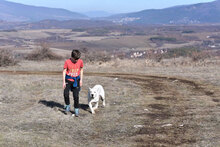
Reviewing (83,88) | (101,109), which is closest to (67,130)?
(101,109)

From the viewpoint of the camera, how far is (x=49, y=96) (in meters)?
17.0

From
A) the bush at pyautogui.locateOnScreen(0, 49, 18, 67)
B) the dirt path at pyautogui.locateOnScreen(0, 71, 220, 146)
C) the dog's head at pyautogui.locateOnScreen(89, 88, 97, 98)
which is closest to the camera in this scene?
the dirt path at pyautogui.locateOnScreen(0, 71, 220, 146)

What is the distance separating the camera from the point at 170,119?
12492mm

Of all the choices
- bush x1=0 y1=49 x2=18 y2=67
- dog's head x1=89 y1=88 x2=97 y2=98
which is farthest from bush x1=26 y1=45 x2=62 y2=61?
dog's head x1=89 y1=88 x2=97 y2=98

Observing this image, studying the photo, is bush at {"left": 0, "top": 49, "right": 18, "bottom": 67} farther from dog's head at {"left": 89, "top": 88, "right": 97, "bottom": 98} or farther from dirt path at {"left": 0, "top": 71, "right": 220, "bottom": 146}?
dog's head at {"left": 89, "top": 88, "right": 97, "bottom": 98}

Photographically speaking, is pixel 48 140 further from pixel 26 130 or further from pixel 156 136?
pixel 156 136

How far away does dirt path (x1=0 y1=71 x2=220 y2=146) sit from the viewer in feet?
32.9

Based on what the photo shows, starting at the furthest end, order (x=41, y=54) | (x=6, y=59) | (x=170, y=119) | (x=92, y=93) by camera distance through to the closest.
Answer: (x=41, y=54) → (x=6, y=59) → (x=92, y=93) → (x=170, y=119)

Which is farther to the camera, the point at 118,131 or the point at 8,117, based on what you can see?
the point at 8,117

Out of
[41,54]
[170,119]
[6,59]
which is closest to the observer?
[170,119]

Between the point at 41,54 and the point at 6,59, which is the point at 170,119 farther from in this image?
the point at 41,54

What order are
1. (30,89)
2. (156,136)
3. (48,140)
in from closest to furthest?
(48,140) → (156,136) → (30,89)

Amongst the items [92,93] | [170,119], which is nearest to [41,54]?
[92,93]

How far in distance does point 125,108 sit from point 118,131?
137 inches
